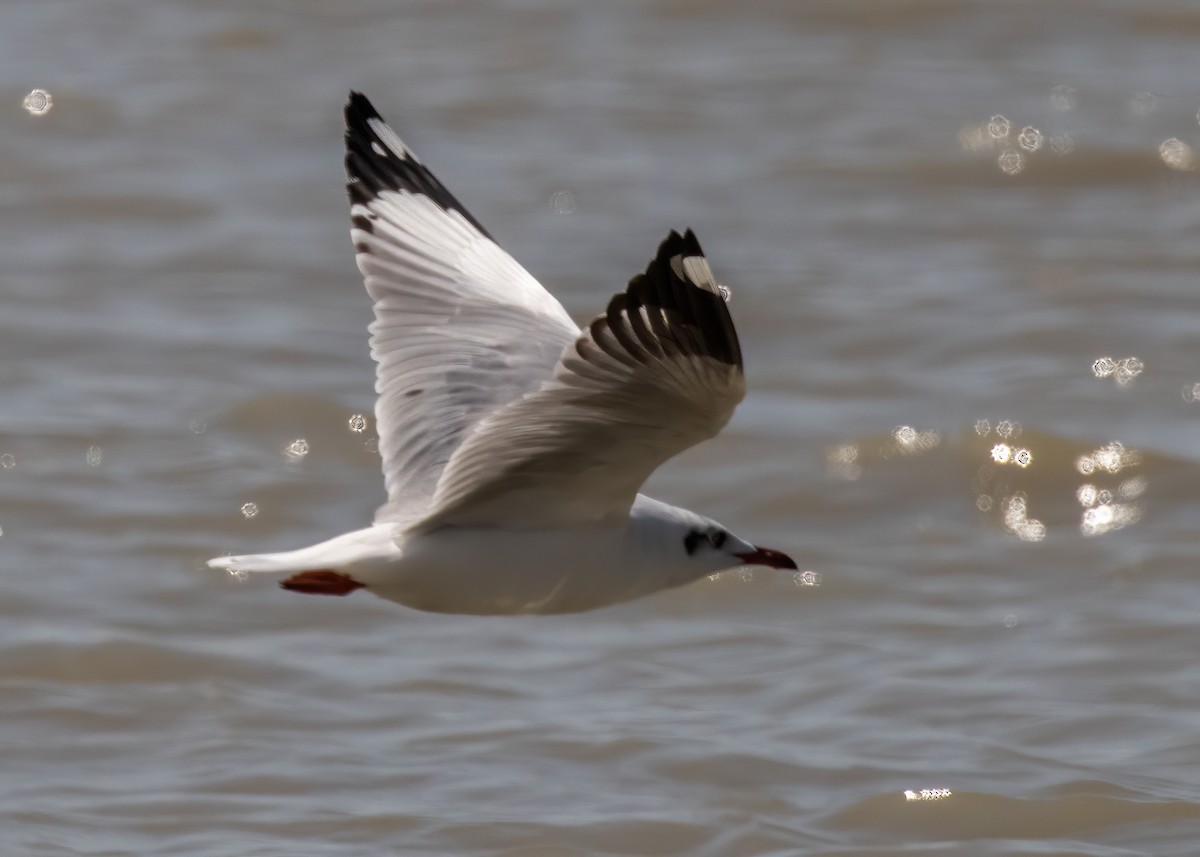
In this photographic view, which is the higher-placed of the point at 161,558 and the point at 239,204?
the point at 239,204

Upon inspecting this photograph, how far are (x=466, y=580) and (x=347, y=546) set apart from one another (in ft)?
0.90

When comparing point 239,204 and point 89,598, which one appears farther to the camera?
point 239,204

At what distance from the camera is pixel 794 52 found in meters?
13.1

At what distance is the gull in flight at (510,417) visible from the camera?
424 centimetres

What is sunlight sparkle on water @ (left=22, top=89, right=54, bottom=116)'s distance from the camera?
1233 cm

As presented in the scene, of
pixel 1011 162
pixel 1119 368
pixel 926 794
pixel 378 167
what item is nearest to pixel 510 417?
pixel 378 167

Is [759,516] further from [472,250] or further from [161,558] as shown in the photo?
[472,250]

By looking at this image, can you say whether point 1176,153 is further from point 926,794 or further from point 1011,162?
point 926,794

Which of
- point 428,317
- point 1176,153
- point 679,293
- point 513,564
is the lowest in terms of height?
point 513,564

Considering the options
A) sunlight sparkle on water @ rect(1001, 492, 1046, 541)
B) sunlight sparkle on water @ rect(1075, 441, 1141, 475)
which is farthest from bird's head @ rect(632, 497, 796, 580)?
sunlight sparkle on water @ rect(1075, 441, 1141, 475)

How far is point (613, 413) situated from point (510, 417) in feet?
0.78

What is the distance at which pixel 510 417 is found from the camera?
14.9ft

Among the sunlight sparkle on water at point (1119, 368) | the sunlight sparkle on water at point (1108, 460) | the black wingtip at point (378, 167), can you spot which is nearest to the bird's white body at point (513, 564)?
the black wingtip at point (378, 167)

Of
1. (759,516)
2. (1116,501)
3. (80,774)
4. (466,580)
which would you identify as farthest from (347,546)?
(1116,501)
